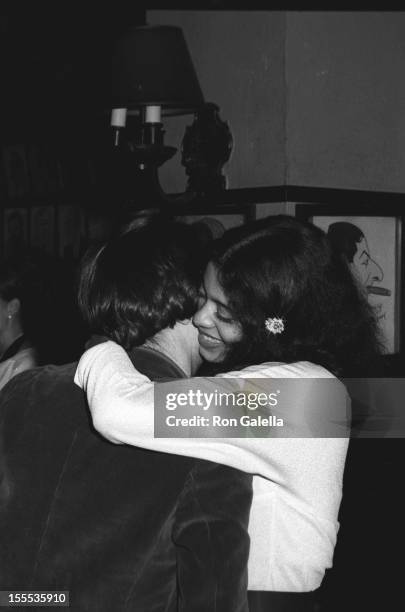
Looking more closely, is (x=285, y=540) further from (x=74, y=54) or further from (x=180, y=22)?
(x=74, y=54)

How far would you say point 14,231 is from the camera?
14.1 feet

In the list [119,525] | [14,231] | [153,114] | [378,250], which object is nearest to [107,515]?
[119,525]

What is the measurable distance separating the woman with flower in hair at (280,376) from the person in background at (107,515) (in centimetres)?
5

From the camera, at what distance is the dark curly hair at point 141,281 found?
1483 millimetres

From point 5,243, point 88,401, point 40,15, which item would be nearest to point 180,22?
point 40,15

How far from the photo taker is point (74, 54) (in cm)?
407

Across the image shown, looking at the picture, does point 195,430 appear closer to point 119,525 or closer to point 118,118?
point 119,525

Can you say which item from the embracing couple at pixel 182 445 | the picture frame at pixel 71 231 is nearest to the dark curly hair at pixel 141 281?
the embracing couple at pixel 182 445

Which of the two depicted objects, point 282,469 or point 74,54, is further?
point 74,54

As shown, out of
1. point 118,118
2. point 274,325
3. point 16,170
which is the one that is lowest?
point 274,325

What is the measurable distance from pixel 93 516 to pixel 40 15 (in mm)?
3262

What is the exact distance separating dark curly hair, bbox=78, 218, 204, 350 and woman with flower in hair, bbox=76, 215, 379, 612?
0.04 m

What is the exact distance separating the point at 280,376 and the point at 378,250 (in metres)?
1.50

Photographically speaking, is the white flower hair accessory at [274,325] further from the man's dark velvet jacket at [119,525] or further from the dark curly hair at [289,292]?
the man's dark velvet jacket at [119,525]
